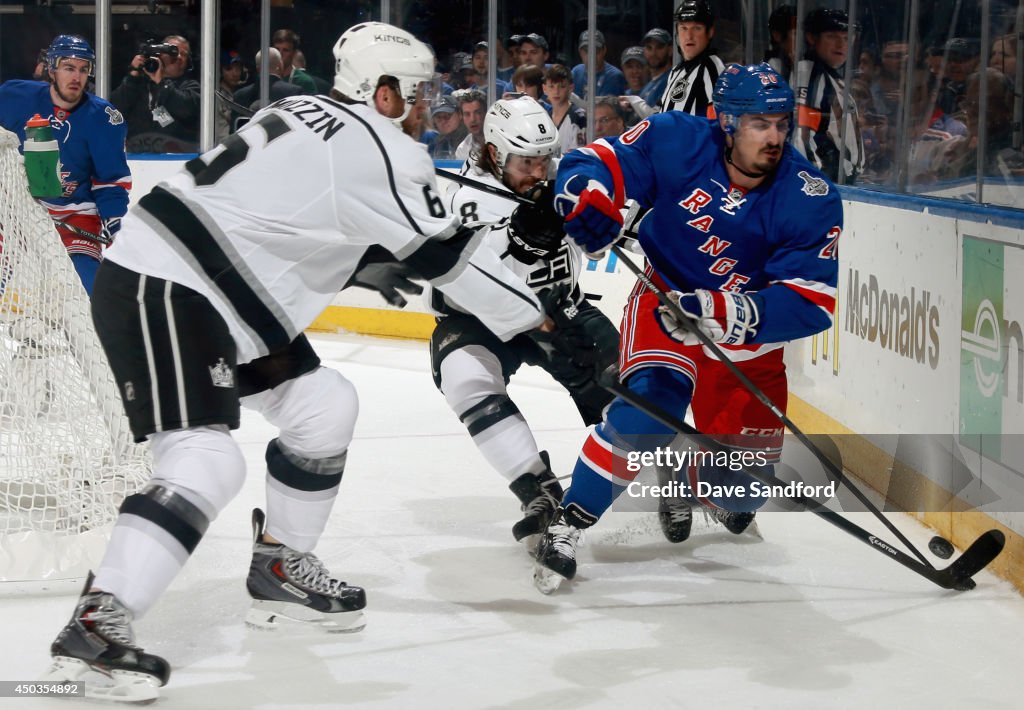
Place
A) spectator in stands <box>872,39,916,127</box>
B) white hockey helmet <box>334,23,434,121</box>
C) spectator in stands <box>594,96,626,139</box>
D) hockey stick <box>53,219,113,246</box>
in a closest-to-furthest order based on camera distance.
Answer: white hockey helmet <box>334,23,434,121</box> → spectator in stands <box>872,39,916,127</box> → hockey stick <box>53,219,113,246</box> → spectator in stands <box>594,96,626,139</box>

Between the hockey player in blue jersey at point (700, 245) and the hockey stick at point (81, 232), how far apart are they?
2.07m

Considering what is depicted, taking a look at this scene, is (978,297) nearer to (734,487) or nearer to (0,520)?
(734,487)

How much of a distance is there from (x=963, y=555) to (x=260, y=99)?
526cm

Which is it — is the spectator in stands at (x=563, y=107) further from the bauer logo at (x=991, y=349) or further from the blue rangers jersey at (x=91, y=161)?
the bauer logo at (x=991, y=349)

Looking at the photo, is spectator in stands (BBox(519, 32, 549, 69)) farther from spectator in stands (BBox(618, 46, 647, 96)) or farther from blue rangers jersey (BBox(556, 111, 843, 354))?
blue rangers jersey (BBox(556, 111, 843, 354))

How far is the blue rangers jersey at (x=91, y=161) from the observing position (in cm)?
453

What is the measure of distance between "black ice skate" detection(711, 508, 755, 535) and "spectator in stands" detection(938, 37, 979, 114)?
3.67 ft

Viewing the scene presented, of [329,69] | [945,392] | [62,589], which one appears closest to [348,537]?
[62,589]

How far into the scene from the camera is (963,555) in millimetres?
2756

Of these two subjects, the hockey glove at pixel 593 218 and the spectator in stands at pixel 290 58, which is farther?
the spectator in stands at pixel 290 58

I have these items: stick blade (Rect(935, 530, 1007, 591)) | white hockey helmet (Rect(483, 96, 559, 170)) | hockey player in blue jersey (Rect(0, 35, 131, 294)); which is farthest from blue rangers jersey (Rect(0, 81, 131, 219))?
stick blade (Rect(935, 530, 1007, 591))

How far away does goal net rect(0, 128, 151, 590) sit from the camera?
109 inches

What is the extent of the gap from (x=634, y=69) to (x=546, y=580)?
3865 mm

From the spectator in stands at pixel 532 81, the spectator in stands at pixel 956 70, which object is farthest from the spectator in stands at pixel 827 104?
the spectator in stands at pixel 532 81
